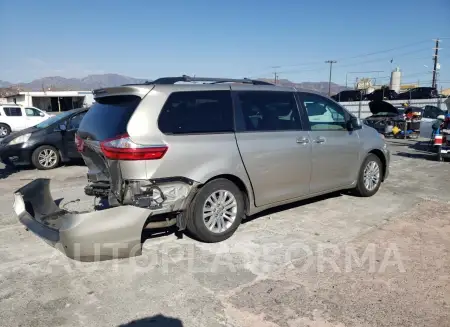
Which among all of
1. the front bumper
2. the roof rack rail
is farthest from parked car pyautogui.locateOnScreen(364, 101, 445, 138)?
the front bumper

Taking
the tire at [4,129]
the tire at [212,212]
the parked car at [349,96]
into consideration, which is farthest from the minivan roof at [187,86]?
the parked car at [349,96]

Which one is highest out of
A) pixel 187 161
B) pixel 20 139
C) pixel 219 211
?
pixel 187 161

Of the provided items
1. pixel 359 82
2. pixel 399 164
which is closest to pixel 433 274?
pixel 399 164

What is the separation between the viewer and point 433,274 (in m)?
3.66

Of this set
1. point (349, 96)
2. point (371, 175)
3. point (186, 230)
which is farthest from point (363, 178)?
point (349, 96)

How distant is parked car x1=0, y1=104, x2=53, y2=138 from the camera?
2091cm

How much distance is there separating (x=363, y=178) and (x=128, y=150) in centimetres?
407

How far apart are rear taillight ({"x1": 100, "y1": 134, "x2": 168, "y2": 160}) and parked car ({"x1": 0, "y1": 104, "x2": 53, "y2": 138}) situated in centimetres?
1988

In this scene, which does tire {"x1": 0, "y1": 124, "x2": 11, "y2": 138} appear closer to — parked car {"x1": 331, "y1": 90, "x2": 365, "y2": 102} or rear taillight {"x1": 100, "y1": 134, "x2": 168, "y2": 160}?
rear taillight {"x1": 100, "y1": 134, "x2": 168, "y2": 160}

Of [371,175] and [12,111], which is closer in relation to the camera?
[371,175]

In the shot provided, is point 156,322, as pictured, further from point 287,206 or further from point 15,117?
point 15,117

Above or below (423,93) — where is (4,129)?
below

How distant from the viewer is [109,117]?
413cm

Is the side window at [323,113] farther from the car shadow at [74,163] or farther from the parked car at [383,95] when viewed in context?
the parked car at [383,95]
